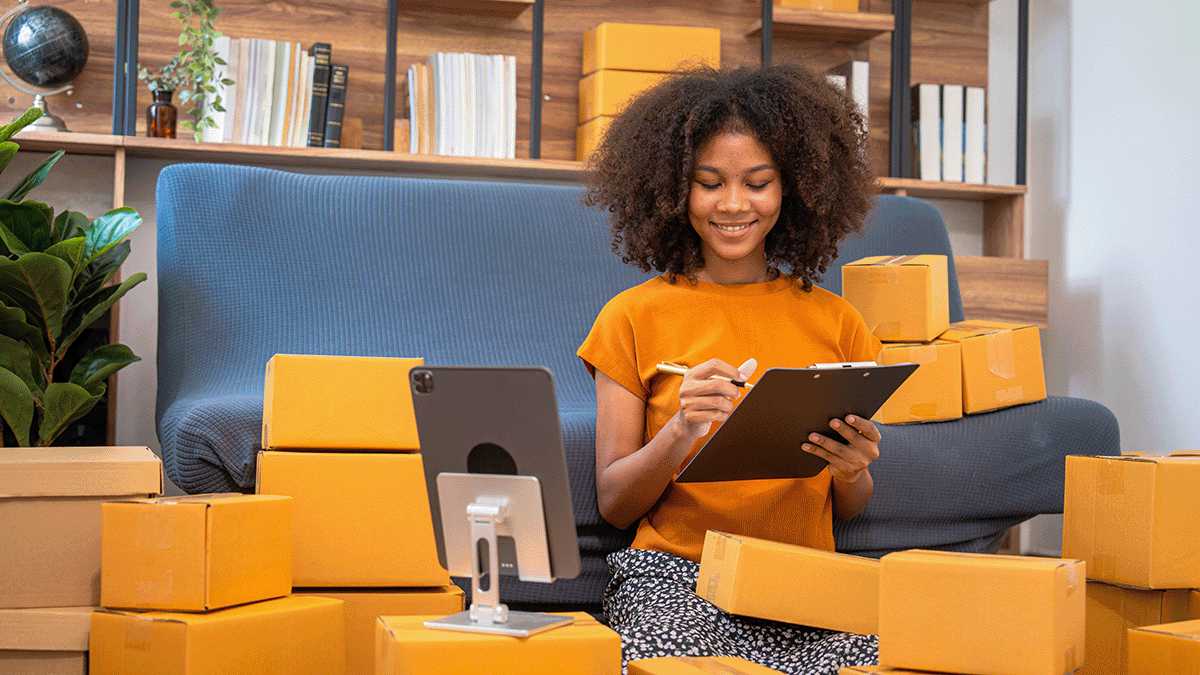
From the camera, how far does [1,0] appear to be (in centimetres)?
305

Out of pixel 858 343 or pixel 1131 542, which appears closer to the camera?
pixel 1131 542

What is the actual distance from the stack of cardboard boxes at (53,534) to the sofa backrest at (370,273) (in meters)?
0.67

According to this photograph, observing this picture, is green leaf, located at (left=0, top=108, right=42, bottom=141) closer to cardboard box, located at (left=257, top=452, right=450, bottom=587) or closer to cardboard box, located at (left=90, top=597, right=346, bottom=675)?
cardboard box, located at (left=257, top=452, right=450, bottom=587)

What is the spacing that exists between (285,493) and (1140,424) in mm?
2268

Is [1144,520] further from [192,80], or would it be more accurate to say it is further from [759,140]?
[192,80]

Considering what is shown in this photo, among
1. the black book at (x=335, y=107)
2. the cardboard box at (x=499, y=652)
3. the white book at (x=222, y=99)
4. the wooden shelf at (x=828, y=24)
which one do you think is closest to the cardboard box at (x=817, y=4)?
the wooden shelf at (x=828, y=24)

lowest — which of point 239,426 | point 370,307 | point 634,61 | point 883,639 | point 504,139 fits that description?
point 883,639

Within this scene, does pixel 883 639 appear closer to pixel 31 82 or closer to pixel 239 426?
pixel 239 426

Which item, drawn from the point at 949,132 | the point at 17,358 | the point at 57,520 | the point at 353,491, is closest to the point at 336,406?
the point at 353,491

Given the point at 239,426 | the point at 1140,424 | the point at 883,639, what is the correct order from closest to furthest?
the point at 883,639 → the point at 239,426 → the point at 1140,424

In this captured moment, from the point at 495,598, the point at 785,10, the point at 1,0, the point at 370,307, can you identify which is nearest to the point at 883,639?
the point at 495,598

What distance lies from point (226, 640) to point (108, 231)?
1.14 meters

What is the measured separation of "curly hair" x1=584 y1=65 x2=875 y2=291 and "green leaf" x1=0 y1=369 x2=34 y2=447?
104 centimetres

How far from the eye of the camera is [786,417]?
5.04ft
